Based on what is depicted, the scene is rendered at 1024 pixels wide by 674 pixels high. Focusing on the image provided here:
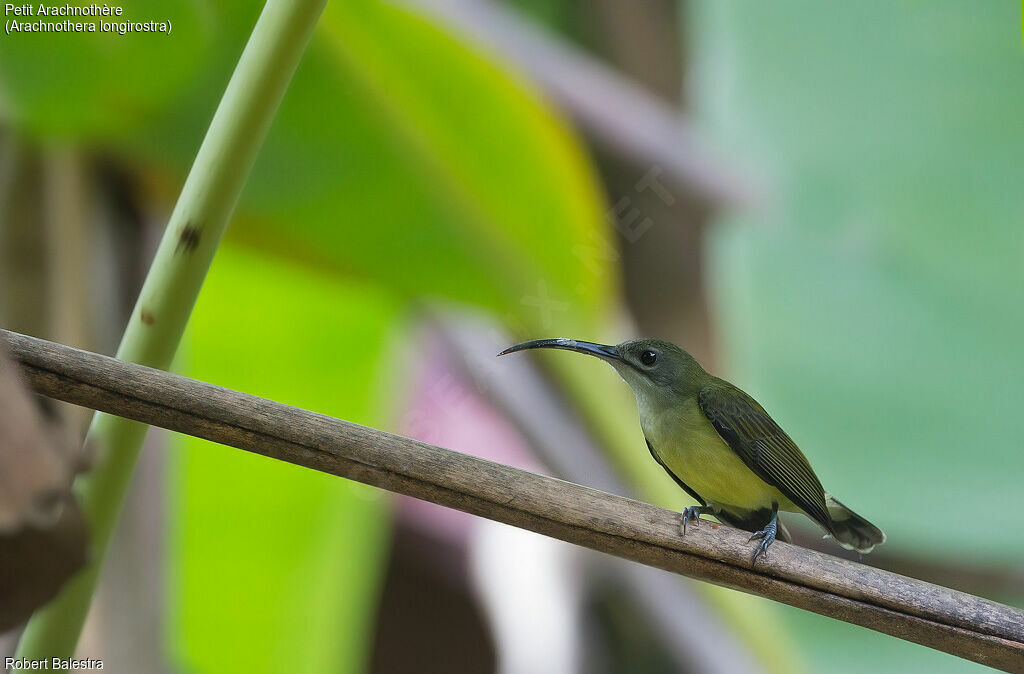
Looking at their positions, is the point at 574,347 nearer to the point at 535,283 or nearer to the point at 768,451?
the point at 768,451

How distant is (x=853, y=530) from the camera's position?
0.86m

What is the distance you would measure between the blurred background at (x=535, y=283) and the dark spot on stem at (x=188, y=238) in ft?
1.62

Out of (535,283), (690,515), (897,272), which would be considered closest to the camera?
(690,515)

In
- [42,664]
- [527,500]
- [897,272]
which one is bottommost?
[42,664]

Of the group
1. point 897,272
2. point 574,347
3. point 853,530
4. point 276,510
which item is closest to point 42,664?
point 574,347

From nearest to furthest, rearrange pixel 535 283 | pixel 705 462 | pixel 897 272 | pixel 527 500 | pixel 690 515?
pixel 527 500
pixel 690 515
pixel 705 462
pixel 535 283
pixel 897 272

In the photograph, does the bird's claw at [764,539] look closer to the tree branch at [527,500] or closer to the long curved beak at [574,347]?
the tree branch at [527,500]

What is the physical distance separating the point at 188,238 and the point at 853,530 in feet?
2.07

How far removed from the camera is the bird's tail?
0.84 m

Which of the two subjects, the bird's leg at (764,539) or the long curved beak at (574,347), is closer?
the bird's leg at (764,539)

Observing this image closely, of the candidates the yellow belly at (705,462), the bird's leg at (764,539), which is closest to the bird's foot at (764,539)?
the bird's leg at (764,539)

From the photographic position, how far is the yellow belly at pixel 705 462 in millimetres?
840

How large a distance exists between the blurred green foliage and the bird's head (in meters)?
0.47

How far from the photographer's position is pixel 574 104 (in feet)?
4.21
